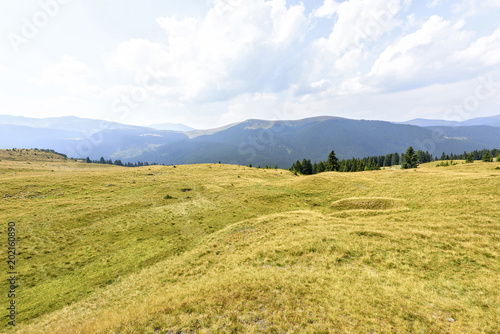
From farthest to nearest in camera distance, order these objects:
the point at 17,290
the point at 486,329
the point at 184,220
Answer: the point at 184,220 < the point at 17,290 < the point at 486,329

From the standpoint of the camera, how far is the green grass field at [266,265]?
9.91 m

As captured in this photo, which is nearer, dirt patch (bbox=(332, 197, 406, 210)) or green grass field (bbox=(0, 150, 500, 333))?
green grass field (bbox=(0, 150, 500, 333))

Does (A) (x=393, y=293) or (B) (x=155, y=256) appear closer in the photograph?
(A) (x=393, y=293)

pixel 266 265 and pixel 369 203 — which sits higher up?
pixel 369 203

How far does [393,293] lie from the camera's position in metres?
11.2

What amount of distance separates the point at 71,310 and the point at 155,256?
7.90 metres

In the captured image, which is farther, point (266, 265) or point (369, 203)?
point (369, 203)

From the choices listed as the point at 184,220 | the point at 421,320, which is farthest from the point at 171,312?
the point at 184,220

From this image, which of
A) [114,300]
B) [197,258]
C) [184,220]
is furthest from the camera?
[184,220]

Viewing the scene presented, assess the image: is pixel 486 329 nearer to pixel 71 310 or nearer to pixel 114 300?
pixel 114 300

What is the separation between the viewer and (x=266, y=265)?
16656 mm

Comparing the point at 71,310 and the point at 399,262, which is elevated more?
the point at 399,262

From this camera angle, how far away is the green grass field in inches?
390

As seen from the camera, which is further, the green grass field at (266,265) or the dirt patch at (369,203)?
the dirt patch at (369,203)
